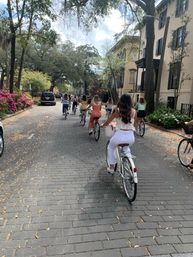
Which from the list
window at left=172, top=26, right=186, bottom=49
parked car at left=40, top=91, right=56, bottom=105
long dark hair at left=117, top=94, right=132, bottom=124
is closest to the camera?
long dark hair at left=117, top=94, right=132, bottom=124

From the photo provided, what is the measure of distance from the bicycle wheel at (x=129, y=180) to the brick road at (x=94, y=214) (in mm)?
144

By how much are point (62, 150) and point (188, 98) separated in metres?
15.9

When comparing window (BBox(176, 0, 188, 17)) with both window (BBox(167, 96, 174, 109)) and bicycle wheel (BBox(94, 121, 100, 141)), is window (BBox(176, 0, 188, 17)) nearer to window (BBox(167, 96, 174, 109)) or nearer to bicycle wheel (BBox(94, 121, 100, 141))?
window (BBox(167, 96, 174, 109))

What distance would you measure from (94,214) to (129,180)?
956 mm

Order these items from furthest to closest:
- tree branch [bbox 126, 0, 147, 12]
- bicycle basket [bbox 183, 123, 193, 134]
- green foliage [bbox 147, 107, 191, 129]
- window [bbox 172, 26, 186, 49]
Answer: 1. window [bbox 172, 26, 186, 49]
2. tree branch [bbox 126, 0, 147, 12]
3. green foliage [bbox 147, 107, 191, 129]
4. bicycle basket [bbox 183, 123, 193, 134]

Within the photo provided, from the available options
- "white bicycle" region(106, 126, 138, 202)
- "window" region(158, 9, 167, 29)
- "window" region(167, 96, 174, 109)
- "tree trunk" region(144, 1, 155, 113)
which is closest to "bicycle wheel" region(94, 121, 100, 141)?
"white bicycle" region(106, 126, 138, 202)

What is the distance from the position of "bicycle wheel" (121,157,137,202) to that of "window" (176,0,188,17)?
873 inches

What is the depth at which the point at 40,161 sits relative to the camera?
7.98 meters

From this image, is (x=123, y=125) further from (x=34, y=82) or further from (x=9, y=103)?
(x=34, y=82)

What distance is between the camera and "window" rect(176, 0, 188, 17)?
79.7 ft

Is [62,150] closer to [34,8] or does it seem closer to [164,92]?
[34,8]

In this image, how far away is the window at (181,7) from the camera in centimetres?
2429

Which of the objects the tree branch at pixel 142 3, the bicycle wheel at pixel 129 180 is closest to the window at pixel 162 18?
the tree branch at pixel 142 3

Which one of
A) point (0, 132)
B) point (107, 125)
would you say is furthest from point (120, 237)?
point (0, 132)
